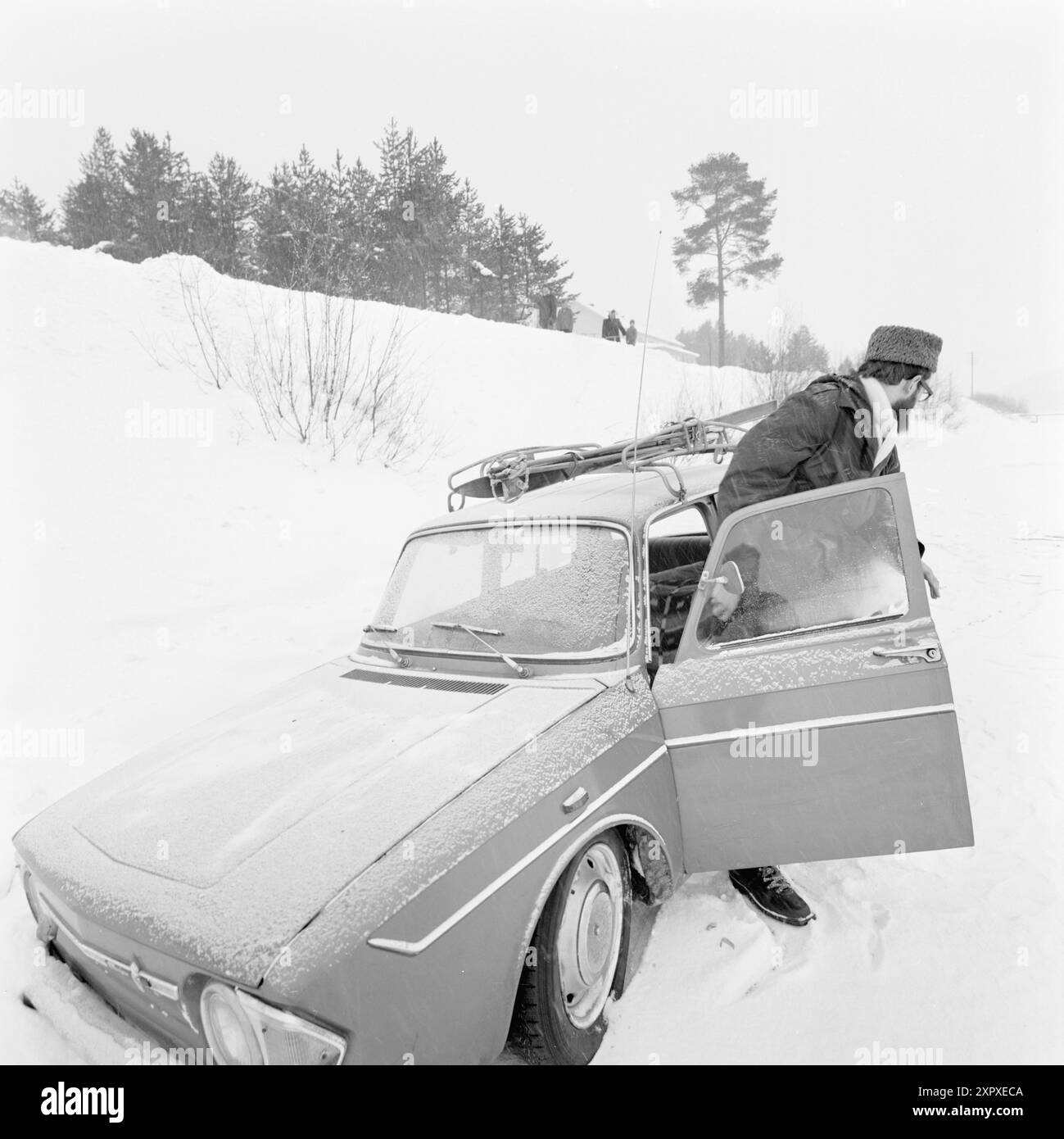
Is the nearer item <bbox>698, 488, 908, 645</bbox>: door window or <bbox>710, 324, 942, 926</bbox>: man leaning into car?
<bbox>698, 488, 908, 645</bbox>: door window

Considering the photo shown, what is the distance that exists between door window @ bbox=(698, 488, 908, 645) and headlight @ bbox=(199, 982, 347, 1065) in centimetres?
175

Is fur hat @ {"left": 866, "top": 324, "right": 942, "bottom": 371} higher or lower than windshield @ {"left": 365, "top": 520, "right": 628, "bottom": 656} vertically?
higher

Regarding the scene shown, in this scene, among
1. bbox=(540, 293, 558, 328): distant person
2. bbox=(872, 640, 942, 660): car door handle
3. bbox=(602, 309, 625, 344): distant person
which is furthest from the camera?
bbox=(602, 309, 625, 344): distant person

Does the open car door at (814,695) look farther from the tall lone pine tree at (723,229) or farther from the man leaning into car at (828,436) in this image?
the tall lone pine tree at (723,229)

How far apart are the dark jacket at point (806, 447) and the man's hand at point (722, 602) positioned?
40 cm

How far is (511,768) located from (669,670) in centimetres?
82

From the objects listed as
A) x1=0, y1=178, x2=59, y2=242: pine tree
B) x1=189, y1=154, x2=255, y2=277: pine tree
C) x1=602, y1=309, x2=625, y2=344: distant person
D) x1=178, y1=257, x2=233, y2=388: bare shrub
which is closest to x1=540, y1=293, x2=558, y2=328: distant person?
x1=602, y1=309, x2=625, y2=344: distant person

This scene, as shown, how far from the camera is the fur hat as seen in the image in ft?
10.4

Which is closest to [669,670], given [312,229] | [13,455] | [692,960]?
[692,960]

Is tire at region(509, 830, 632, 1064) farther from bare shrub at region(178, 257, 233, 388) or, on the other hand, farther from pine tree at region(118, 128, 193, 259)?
pine tree at region(118, 128, 193, 259)

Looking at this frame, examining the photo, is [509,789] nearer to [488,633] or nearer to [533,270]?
[488,633]

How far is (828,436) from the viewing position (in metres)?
3.11

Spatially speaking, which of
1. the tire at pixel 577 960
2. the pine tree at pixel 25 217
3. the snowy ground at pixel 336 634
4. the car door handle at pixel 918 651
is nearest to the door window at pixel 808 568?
the car door handle at pixel 918 651
